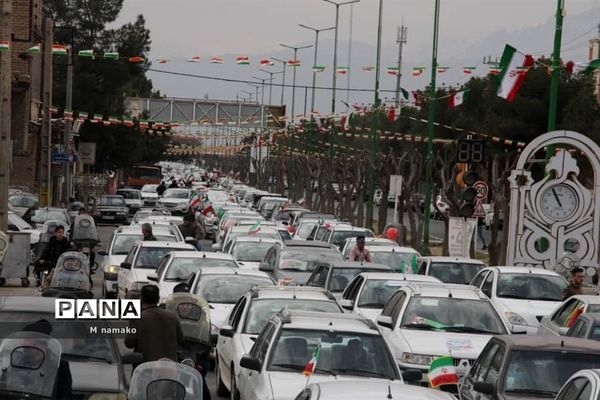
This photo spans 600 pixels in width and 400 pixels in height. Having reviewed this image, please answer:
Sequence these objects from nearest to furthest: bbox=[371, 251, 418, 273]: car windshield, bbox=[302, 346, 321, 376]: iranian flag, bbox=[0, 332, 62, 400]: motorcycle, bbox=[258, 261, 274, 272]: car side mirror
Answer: bbox=[0, 332, 62, 400]: motorcycle < bbox=[302, 346, 321, 376]: iranian flag < bbox=[258, 261, 274, 272]: car side mirror < bbox=[371, 251, 418, 273]: car windshield

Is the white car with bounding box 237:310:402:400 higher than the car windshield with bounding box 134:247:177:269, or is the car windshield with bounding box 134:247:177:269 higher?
the white car with bounding box 237:310:402:400

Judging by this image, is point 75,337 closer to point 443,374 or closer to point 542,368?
point 542,368

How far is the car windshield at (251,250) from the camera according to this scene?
32.7m

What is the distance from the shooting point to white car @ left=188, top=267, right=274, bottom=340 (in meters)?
21.2

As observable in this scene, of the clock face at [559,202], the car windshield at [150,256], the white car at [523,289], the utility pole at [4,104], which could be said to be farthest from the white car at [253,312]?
the utility pole at [4,104]

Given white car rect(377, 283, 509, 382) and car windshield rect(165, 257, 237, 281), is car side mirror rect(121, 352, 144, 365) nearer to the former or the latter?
white car rect(377, 283, 509, 382)

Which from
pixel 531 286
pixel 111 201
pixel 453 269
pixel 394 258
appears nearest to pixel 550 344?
pixel 531 286

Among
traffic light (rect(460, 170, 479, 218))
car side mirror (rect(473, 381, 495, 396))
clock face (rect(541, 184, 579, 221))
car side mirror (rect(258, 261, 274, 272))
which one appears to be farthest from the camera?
traffic light (rect(460, 170, 479, 218))

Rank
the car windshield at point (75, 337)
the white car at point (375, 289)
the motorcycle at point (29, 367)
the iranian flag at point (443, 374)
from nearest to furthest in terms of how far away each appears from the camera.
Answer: the motorcycle at point (29, 367) → the car windshield at point (75, 337) → the iranian flag at point (443, 374) → the white car at point (375, 289)

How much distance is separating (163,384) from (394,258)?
21.3 meters

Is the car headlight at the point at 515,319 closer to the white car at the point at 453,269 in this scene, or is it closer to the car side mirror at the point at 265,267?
the white car at the point at 453,269

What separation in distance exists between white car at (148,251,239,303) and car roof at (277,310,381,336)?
32.6 ft

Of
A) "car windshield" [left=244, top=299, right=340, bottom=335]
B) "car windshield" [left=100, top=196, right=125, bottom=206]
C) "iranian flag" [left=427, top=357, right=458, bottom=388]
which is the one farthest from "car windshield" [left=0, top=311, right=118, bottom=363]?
"car windshield" [left=100, top=196, right=125, bottom=206]

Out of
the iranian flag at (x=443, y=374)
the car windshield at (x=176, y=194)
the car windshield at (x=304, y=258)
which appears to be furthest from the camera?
the car windshield at (x=176, y=194)
